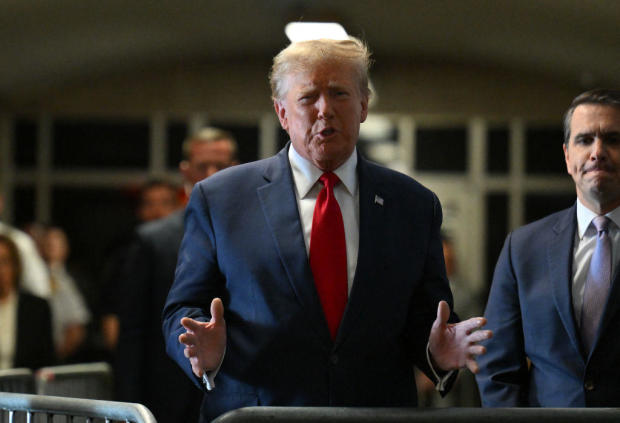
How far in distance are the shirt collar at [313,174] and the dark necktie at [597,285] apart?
0.73m

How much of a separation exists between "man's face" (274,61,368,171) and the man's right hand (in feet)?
1.55

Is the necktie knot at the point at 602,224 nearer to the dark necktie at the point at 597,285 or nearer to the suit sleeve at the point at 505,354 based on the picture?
the dark necktie at the point at 597,285

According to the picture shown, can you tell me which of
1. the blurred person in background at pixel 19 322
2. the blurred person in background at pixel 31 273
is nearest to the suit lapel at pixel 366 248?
the blurred person in background at pixel 19 322

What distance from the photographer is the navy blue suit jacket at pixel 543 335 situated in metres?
2.69

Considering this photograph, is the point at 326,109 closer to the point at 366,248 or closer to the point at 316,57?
the point at 316,57

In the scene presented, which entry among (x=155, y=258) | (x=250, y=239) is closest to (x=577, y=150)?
(x=250, y=239)

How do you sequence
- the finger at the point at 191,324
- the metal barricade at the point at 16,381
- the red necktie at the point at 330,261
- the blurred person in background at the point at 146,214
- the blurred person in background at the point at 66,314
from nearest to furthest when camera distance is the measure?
the finger at the point at 191,324 → the red necktie at the point at 330,261 → the metal barricade at the point at 16,381 → the blurred person in background at the point at 146,214 → the blurred person in background at the point at 66,314

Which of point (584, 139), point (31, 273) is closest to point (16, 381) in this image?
point (584, 139)

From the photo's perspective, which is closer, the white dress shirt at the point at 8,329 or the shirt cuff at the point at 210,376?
the shirt cuff at the point at 210,376

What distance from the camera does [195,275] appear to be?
2.40 metres

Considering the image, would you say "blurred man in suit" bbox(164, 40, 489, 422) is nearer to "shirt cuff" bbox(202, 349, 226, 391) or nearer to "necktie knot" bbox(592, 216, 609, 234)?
"shirt cuff" bbox(202, 349, 226, 391)

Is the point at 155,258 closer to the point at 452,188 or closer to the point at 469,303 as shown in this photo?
the point at 469,303

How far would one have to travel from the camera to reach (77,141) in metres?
13.5

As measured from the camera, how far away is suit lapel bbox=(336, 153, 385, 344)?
2.32 metres
